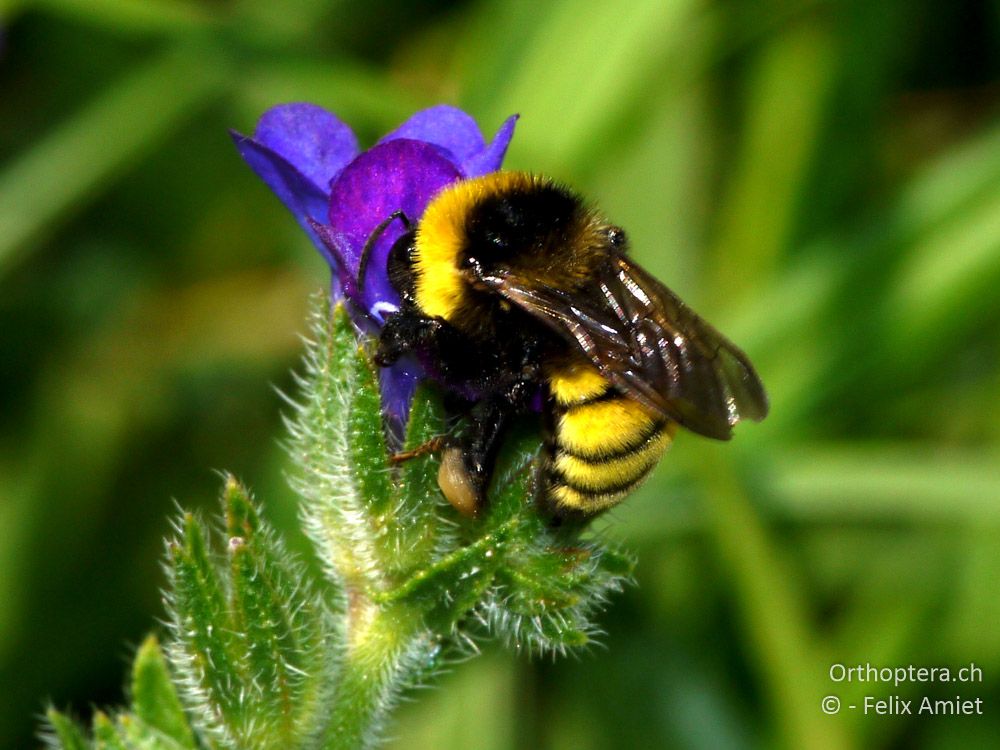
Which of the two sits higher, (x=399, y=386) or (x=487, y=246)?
(x=487, y=246)

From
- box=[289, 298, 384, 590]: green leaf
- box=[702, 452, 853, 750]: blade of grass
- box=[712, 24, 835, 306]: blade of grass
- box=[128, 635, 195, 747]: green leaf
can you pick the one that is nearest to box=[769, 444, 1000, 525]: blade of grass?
box=[702, 452, 853, 750]: blade of grass

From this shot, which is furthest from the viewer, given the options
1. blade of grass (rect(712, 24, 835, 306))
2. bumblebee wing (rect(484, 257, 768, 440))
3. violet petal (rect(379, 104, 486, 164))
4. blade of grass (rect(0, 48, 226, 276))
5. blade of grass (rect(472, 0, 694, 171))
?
blade of grass (rect(712, 24, 835, 306))

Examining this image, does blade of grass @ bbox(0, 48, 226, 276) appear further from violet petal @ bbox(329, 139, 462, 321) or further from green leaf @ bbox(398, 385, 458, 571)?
green leaf @ bbox(398, 385, 458, 571)

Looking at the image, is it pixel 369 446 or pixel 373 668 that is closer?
pixel 369 446

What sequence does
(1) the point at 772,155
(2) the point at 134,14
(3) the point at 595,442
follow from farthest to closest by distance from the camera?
(1) the point at 772,155, (2) the point at 134,14, (3) the point at 595,442

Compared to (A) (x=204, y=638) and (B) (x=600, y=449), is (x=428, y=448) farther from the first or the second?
(A) (x=204, y=638)

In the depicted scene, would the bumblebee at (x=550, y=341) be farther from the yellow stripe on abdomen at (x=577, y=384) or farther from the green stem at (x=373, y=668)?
the green stem at (x=373, y=668)

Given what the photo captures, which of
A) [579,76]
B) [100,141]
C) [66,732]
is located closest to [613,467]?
[66,732]
